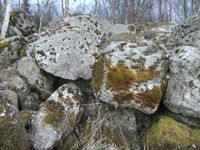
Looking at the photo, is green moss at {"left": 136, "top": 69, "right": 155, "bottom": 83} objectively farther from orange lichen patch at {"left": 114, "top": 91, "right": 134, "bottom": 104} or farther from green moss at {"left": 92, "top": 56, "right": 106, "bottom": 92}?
green moss at {"left": 92, "top": 56, "right": 106, "bottom": 92}

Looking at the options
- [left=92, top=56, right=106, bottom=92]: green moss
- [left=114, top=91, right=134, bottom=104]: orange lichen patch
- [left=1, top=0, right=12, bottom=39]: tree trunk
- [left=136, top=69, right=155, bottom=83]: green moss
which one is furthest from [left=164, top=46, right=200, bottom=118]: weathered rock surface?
[left=1, top=0, right=12, bottom=39]: tree trunk

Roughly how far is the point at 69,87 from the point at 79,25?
4.63ft

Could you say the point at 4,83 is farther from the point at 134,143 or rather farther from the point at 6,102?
the point at 134,143

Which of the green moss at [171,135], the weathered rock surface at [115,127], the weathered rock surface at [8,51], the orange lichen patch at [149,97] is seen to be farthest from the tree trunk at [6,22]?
the green moss at [171,135]

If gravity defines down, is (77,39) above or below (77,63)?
above

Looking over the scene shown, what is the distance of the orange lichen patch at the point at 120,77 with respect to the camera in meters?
4.61

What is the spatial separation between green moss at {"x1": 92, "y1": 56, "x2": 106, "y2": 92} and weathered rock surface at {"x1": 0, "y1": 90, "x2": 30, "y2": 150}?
4.03 ft

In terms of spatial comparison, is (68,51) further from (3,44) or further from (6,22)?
(6,22)

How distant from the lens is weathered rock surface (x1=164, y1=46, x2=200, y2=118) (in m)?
4.45

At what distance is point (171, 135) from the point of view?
4.51 m

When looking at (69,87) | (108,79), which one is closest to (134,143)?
(108,79)

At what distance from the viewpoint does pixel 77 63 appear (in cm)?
518

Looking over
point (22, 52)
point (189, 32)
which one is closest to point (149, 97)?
point (189, 32)

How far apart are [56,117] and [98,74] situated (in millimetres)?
899
